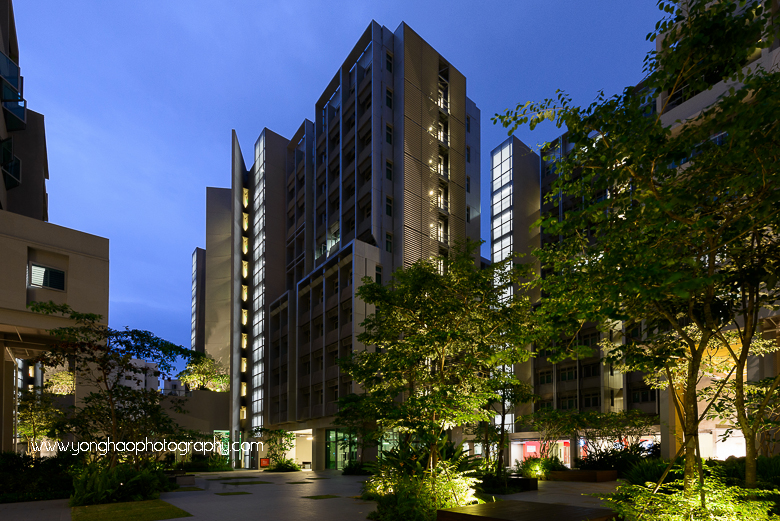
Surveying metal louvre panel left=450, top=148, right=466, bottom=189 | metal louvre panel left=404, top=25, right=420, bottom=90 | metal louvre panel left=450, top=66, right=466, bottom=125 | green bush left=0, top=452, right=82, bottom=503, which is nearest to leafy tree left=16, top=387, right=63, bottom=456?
green bush left=0, top=452, right=82, bottom=503

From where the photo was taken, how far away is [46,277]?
24.6m

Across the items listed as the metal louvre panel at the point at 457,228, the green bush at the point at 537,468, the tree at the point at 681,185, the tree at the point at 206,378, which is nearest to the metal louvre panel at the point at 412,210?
the metal louvre panel at the point at 457,228

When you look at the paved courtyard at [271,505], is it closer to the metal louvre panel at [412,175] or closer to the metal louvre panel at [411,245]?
the metal louvre panel at [411,245]

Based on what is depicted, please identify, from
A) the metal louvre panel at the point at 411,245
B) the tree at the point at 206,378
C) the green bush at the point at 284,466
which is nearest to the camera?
the green bush at the point at 284,466

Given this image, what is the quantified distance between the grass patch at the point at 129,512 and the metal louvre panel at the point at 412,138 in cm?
3574

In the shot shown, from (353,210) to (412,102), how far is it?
10.6 meters

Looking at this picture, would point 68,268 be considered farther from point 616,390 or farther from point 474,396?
point 616,390

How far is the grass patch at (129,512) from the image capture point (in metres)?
15.3

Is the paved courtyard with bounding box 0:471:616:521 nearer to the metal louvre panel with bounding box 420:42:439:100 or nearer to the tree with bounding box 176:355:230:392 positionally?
the metal louvre panel with bounding box 420:42:439:100

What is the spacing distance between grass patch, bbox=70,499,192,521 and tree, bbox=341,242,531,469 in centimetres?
654

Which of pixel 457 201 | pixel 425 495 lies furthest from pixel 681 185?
pixel 457 201

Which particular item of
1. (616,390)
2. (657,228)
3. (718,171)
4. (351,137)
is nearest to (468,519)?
(657,228)

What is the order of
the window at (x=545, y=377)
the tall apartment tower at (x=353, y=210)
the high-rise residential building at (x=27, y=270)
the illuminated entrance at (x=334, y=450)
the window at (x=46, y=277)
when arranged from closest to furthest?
the high-rise residential building at (x=27, y=270) < the window at (x=46, y=277) < the tall apartment tower at (x=353, y=210) < the illuminated entrance at (x=334, y=450) < the window at (x=545, y=377)

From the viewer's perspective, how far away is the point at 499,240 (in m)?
72.1
